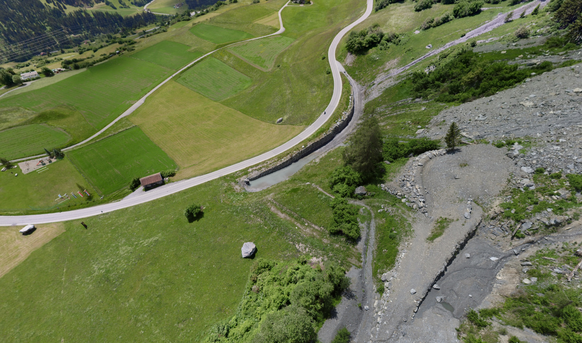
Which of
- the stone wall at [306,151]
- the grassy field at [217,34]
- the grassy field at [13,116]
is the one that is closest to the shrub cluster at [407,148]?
the stone wall at [306,151]

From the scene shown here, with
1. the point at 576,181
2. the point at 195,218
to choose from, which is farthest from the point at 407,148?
the point at 195,218

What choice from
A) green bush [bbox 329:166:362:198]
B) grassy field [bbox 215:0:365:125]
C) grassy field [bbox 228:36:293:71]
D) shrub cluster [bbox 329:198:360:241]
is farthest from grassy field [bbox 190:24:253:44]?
shrub cluster [bbox 329:198:360:241]

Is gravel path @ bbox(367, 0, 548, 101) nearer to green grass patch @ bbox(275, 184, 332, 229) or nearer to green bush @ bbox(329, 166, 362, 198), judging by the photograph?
green bush @ bbox(329, 166, 362, 198)

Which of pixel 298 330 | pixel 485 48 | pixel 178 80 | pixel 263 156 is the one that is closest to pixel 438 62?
pixel 485 48

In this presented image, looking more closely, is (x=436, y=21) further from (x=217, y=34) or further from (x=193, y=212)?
(x=217, y=34)

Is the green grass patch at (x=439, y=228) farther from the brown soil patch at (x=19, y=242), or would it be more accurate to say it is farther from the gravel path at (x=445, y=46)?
the brown soil patch at (x=19, y=242)
